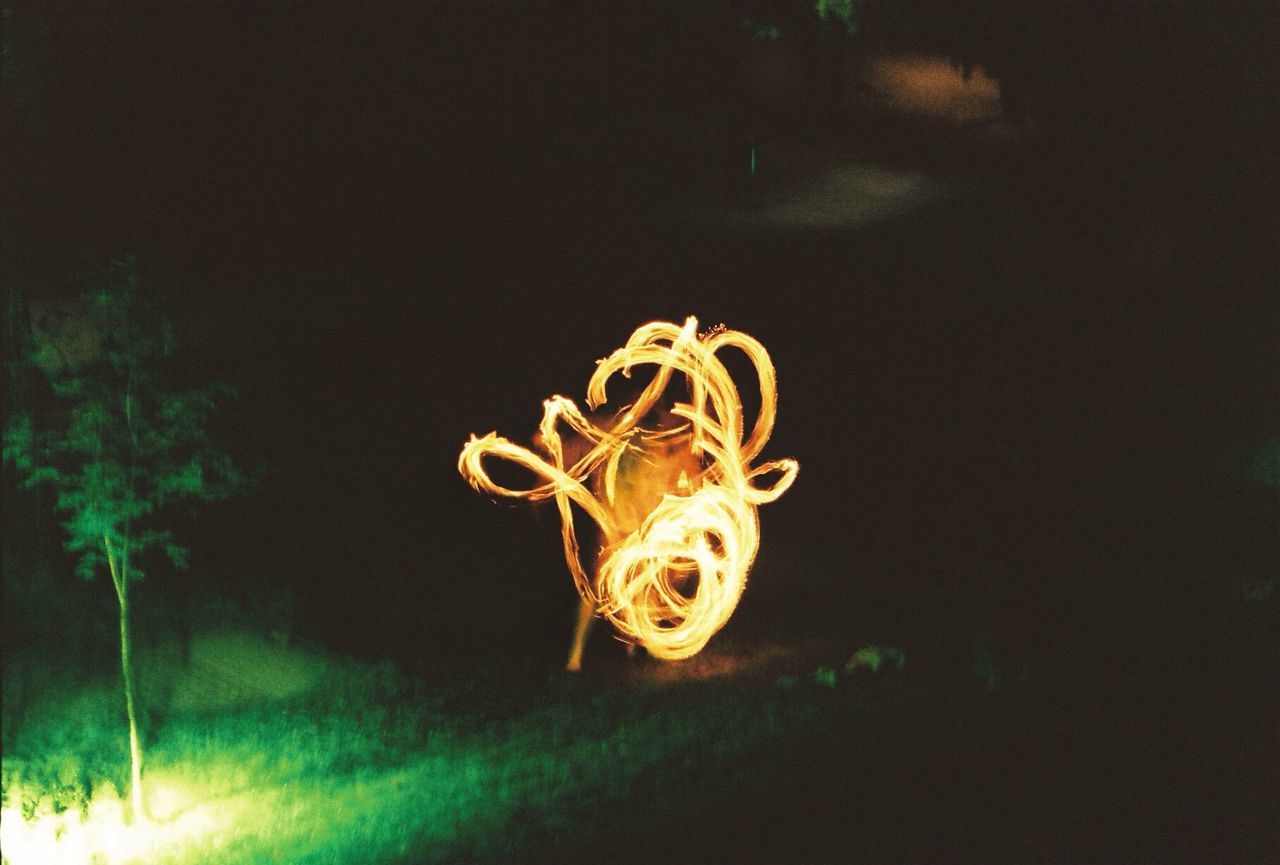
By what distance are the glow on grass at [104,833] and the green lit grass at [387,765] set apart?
0.01 metres

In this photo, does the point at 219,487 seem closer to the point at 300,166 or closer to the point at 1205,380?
the point at 300,166

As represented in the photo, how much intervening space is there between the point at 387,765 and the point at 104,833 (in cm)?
170

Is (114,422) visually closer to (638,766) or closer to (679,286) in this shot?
(638,766)

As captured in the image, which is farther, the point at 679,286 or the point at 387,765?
the point at 679,286

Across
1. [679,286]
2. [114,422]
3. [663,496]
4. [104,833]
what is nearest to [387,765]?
[104,833]

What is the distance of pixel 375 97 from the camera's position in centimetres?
693

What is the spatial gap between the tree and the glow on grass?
19cm

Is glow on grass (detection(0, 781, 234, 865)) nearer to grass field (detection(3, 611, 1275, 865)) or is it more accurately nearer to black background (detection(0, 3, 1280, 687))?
grass field (detection(3, 611, 1275, 865))

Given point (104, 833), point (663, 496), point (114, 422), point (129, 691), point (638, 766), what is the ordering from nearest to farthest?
point (114, 422) < point (104, 833) < point (129, 691) < point (638, 766) < point (663, 496)

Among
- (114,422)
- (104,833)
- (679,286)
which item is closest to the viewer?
(114,422)

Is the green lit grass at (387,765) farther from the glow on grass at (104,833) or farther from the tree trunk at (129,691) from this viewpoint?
the tree trunk at (129,691)

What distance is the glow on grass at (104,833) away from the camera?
5012 millimetres

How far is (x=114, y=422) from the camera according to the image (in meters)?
5.07

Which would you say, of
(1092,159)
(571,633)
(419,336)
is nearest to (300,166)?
(419,336)
